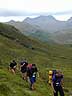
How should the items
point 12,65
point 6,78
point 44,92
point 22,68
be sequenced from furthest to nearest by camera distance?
point 12,65 → point 22,68 → point 6,78 → point 44,92

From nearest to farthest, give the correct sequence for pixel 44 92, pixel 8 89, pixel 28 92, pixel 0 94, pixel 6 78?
pixel 0 94
pixel 8 89
pixel 28 92
pixel 44 92
pixel 6 78

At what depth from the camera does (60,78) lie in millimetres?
24828

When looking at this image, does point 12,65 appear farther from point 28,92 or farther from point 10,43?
point 10,43

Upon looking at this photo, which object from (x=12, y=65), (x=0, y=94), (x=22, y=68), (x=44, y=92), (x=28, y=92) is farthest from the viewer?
(x=12, y=65)

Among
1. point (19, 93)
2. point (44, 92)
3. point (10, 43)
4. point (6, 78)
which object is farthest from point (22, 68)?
point (10, 43)

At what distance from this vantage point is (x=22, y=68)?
37.1 meters

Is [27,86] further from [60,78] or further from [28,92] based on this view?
[60,78]

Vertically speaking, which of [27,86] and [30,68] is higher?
[30,68]

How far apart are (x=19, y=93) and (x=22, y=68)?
10260mm

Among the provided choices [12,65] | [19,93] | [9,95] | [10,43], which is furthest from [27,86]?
[10,43]

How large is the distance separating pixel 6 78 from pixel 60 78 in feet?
33.9

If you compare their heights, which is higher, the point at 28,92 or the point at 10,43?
the point at 10,43

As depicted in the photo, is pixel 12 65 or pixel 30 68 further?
pixel 12 65

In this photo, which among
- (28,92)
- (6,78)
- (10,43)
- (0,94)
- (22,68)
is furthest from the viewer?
(10,43)
